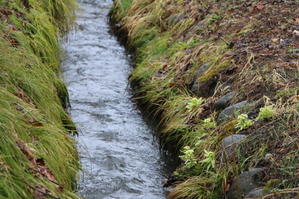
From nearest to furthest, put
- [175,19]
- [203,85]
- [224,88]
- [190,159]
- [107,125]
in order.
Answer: [190,159], [224,88], [203,85], [107,125], [175,19]

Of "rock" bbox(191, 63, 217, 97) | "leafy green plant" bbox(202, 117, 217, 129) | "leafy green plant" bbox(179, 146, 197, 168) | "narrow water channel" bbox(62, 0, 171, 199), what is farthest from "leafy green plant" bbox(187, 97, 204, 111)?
"leafy green plant" bbox(179, 146, 197, 168)

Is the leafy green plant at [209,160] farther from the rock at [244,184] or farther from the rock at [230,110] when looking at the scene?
the rock at [230,110]

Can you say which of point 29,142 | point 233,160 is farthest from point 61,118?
point 233,160

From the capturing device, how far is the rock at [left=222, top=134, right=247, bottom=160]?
4516 mm

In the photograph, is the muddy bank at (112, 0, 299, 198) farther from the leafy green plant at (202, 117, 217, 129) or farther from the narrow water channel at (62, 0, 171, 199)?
the narrow water channel at (62, 0, 171, 199)

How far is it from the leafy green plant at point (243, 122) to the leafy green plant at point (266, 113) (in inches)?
3.4

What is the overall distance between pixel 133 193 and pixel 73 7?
4.54 metres

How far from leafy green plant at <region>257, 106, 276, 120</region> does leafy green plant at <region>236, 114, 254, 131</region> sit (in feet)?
0.28

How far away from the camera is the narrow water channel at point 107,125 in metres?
5.03

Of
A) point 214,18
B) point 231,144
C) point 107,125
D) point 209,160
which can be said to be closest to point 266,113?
point 231,144

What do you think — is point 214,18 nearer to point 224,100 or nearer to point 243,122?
point 224,100

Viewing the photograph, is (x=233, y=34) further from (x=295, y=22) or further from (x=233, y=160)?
(x=233, y=160)

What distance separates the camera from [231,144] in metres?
4.56

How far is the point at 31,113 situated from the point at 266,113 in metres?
1.78
